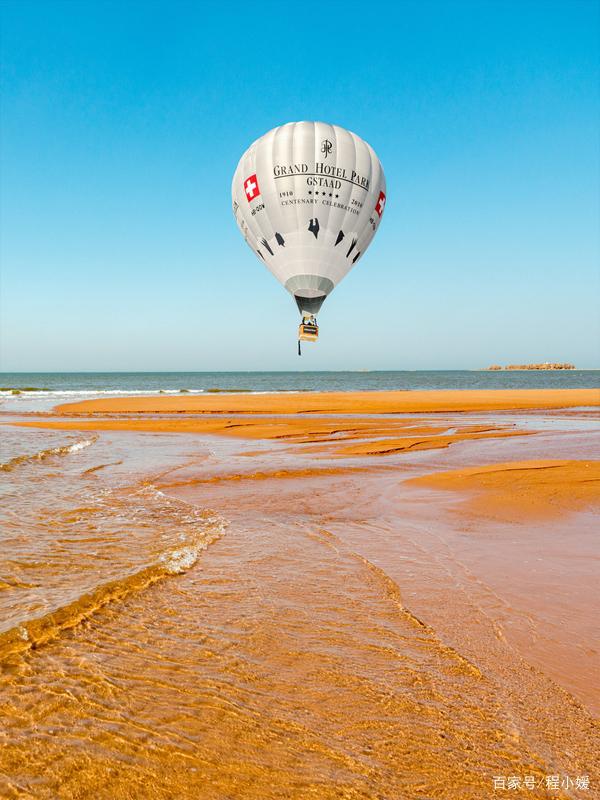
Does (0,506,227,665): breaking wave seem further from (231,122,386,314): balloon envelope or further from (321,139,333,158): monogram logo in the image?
(321,139,333,158): monogram logo

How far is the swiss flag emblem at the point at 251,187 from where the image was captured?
2675 cm

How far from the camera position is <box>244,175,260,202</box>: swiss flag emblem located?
26.8 m

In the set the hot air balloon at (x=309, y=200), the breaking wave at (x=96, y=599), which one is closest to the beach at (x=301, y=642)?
the breaking wave at (x=96, y=599)

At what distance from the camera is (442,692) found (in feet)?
9.52

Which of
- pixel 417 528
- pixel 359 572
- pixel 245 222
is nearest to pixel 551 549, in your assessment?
pixel 417 528

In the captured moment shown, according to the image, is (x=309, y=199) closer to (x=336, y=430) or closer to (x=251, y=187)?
(x=251, y=187)

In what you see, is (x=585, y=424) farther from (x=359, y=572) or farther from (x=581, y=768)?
(x=581, y=768)

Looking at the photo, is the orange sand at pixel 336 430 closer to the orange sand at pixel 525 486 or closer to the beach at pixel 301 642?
the orange sand at pixel 525 486

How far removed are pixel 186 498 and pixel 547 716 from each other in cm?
660

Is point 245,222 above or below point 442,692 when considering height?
above

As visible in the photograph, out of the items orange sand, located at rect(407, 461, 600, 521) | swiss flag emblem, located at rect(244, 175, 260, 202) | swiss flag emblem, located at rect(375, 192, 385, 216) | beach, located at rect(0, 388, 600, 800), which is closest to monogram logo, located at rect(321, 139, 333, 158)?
swiss flag emblem, located at rect(244, 175, 260, 202)

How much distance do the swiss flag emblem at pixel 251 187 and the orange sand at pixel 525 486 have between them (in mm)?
21309

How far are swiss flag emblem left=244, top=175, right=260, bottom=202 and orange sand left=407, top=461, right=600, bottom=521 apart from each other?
69.9ft

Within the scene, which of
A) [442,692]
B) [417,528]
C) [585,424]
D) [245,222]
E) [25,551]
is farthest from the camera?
[245,222]
